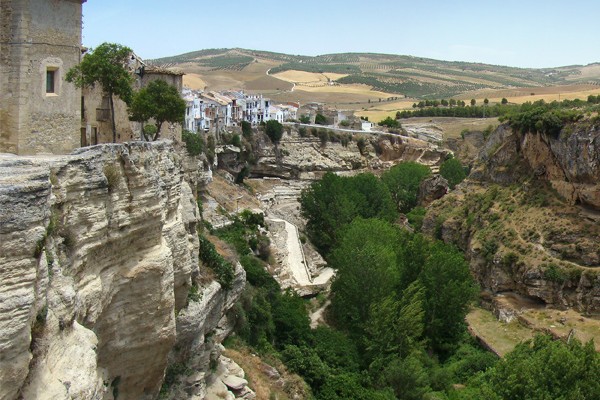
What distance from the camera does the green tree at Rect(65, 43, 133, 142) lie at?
67.4 feet

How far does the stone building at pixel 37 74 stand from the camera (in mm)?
17578

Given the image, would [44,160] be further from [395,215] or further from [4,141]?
[395,215]

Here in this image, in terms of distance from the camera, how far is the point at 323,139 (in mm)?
83312

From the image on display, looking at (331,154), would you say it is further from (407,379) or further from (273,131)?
(407,379)

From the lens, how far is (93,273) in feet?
43.2

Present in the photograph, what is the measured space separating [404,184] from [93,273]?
190 ft

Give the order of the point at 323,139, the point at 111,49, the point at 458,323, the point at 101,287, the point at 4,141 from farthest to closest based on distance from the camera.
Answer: the point at 323,139 < the point at 458,323 < the point at 111,49 < the point at 4,141 < the point at 101,287

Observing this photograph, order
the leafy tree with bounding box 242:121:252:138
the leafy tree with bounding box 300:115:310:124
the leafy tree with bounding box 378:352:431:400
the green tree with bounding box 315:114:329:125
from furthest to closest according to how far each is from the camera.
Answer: the green tree with bounding box 315:114:329:125
the leafy tree with bounding box 300:115:310:124
the leafy tree with bounding box 242:121:252:138
the leafy tree with bounding box 378:352:431:400

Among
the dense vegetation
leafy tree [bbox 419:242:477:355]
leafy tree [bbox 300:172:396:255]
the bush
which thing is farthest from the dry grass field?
the bush

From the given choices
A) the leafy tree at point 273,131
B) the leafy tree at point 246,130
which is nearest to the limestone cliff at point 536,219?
the leafy tree at point 246,130

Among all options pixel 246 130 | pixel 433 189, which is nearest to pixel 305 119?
pixel 246 130

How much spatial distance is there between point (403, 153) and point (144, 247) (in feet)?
239

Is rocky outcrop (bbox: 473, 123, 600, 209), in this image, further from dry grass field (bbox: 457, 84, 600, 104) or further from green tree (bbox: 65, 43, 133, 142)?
dry grass field (bbox: 457, 84, 600, 104)

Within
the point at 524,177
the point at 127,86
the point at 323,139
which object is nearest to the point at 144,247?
the point at 127,86
